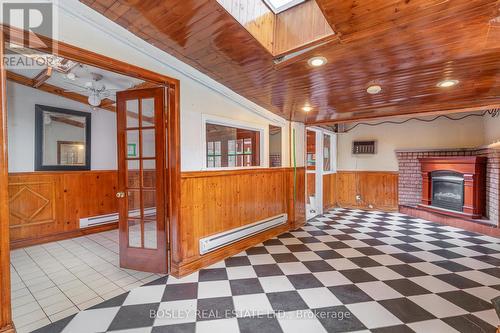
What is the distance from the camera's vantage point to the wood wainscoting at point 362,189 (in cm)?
593

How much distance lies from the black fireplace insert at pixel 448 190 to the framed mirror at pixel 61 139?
7.11 metres

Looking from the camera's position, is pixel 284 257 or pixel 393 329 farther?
pixel 284 257

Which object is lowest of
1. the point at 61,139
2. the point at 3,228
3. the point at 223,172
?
the point at 3,228

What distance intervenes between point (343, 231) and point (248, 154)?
7.34ft

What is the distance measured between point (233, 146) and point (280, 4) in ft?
9.06

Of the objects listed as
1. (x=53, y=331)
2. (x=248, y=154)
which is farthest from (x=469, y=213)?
(x=53, y=331)

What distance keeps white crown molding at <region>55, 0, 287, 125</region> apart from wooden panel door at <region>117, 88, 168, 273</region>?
38 cm

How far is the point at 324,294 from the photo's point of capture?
2.29m

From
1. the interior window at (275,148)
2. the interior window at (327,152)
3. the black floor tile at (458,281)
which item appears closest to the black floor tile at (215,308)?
the black floor tile at (458,281)

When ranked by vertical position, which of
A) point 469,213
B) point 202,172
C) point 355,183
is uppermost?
point 202,172

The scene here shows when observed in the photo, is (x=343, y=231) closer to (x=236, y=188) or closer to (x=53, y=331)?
(x=236, y=188)

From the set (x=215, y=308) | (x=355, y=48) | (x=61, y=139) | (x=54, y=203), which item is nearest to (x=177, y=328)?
(x=215, y=308)

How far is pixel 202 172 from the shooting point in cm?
287

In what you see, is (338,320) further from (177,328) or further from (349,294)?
(177,328)
